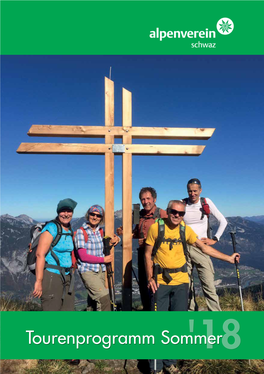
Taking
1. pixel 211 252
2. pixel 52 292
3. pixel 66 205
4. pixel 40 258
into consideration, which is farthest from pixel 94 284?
pixel 211 252

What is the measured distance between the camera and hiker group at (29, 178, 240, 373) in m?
4.26

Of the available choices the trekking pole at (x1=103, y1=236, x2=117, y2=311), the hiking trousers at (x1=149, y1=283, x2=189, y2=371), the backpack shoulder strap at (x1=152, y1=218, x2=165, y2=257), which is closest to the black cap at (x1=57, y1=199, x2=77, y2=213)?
the trekking pole at (x1=103, y1=236, x2=117, y2=311)

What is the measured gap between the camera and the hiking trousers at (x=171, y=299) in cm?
425

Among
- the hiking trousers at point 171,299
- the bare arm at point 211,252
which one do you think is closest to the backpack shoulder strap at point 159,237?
the hiking trousers at point 171,299

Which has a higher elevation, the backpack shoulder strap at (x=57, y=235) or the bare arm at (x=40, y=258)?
the backpack shoulder strap at (x=57, y=235)

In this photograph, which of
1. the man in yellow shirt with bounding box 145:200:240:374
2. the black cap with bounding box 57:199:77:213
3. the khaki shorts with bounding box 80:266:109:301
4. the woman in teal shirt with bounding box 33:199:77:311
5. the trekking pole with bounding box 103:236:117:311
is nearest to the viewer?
the man in yellow shirt with bounding box 145:200:240:374

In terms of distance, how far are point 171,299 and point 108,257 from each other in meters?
1.46

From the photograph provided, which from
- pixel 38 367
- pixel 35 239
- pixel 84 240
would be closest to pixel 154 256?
pixel 84 240

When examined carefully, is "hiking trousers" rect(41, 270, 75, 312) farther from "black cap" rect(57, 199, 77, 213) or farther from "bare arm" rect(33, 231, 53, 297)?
"black cap" rect(57, 199, 77, 213)

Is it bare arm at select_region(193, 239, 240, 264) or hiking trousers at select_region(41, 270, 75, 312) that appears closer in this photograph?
hiking trousers at select_region(41, 270, 75, 312)

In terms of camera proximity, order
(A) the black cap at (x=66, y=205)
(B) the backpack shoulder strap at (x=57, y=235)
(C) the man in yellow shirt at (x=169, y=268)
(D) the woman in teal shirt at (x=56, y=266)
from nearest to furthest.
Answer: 1. (C) the man in yellow shirt at (x=169, y=268)
2. (D) the woman in teal shirt at (x=56, y=266)
3. (B) the backpack shoulder strap at (x=57, y=235)
4. (A) the black cap at (x=66, y=205)

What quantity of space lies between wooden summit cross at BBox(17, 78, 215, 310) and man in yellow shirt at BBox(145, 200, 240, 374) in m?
1.38

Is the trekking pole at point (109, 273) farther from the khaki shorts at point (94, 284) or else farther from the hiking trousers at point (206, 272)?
the hiking trousers at point (206, 272)

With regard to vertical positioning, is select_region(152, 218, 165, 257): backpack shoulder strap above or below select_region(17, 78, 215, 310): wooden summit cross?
below
